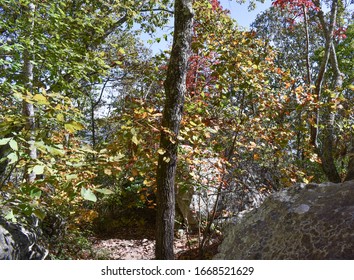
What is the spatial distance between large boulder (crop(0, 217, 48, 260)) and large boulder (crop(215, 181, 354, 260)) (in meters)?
2.26

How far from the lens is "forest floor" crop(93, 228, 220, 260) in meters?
5.83

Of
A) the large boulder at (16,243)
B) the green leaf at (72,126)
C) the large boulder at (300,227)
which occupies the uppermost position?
the green leaf at (72,126)

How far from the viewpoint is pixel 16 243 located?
335 cm

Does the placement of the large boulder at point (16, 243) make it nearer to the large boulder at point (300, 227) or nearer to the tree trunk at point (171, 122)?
the tree trunk at point (171, 122)

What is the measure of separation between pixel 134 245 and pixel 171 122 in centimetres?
547

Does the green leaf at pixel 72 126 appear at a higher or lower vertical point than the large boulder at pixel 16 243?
higher

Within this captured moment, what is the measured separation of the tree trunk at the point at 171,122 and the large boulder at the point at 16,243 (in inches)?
62.6

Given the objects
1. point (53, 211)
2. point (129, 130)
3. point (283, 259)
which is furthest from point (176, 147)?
point (53, 211)

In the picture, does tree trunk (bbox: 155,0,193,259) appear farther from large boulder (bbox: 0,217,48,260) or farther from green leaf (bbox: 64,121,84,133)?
large boulder (bbox: 0,217,48,260)

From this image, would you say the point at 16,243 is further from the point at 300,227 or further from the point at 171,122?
the point at 300,227

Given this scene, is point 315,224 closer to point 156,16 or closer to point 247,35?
point 247,35

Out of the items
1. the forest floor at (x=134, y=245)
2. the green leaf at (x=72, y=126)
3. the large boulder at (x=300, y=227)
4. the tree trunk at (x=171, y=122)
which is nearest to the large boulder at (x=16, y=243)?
the tree trunk at (x=171, y=122)

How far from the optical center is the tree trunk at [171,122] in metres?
3.09

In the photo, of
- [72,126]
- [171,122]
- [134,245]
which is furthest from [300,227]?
[134,245]
